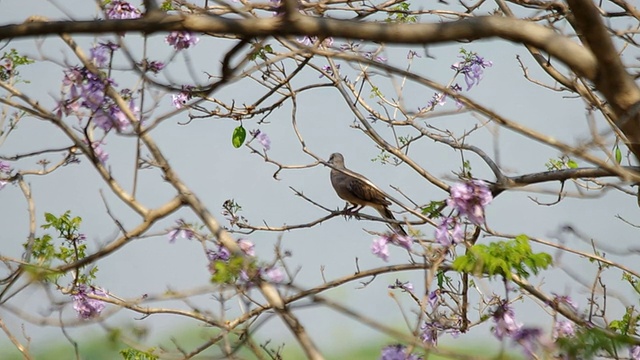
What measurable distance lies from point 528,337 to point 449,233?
0.44 m

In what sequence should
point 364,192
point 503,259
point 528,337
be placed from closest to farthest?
point 528,337 < point 503,259 < point 364,192

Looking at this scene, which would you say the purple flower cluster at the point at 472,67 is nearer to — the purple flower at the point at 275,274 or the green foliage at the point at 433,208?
the green foliage at the point at 433,208

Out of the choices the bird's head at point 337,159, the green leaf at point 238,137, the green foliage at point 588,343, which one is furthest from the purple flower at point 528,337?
the bird's head at point 337,159

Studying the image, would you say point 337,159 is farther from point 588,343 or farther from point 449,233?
point 588,343

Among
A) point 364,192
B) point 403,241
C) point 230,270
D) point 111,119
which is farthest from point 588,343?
point 364,192

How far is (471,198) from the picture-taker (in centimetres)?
269

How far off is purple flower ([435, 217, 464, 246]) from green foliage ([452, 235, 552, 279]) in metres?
0.05

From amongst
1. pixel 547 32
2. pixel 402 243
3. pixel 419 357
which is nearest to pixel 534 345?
pixel 419 357

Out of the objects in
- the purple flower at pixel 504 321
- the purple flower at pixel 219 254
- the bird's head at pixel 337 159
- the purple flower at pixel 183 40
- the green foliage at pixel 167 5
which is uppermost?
the bird's head at pixel 337 159

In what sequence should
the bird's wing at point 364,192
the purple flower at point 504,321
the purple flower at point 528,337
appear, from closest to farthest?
the purple flower at point 528,337 → the purple flower at point 504,321 → the bird's wing at point 364,192

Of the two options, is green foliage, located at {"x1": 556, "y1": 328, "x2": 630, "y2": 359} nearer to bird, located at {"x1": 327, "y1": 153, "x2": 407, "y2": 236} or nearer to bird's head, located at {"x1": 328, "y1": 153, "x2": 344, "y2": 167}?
bird, located at {"x1": 327, "y1": 153, "x2": 407, "y2": 236}

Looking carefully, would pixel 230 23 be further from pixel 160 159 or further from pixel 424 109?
pixel 424 109

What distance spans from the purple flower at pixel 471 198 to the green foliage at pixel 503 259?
0.11m

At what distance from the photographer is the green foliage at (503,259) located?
260 centimetres
